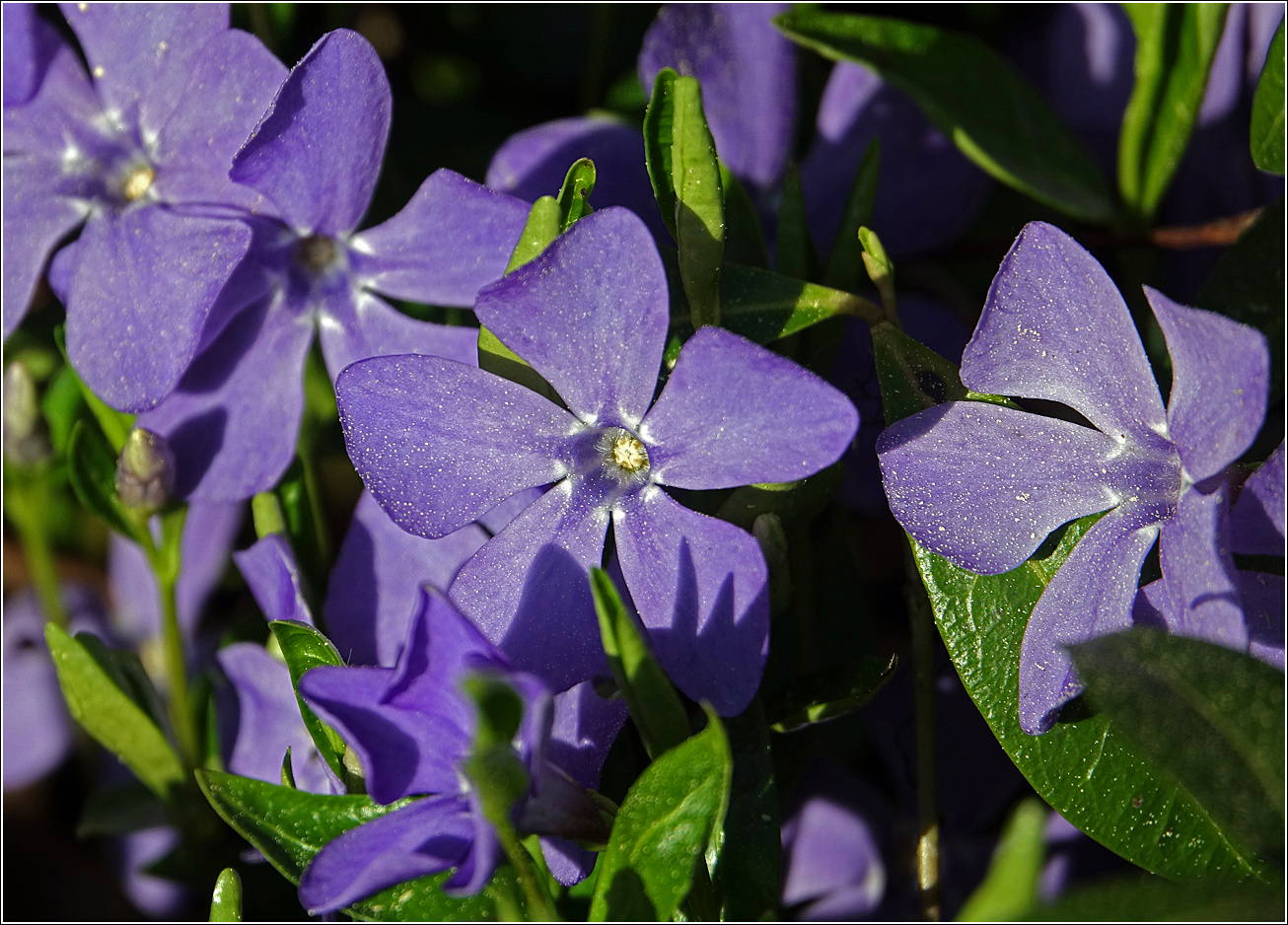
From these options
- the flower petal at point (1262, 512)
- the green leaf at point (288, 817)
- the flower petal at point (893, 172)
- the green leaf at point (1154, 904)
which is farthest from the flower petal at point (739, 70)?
the green leaf at point (1154, 904)

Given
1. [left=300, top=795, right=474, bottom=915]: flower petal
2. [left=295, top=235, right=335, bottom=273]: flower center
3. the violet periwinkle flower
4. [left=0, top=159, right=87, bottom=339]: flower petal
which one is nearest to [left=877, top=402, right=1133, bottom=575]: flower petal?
the violet periwinkle flower

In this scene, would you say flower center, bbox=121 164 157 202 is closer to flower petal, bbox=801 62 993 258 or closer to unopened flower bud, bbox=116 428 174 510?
unopened flower bud, bbox=116 428 174 510

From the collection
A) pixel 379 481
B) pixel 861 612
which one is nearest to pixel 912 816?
pixel 861 612

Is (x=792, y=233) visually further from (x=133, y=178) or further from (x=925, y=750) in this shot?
(x=133, y=178)

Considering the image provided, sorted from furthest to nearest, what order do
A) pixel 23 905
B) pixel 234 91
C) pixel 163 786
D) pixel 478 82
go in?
1. pixel 478 82
2. pixel 23 905
3. pixel 163 786
4. pixel 234 91

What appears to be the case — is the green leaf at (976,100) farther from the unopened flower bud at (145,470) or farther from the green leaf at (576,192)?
the unopened flower bud at (145,470)

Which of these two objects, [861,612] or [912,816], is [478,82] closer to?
[861,612]

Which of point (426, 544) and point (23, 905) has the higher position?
point (426, 544)

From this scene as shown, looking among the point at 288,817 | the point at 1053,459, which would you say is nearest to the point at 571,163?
the point at 1053,459
